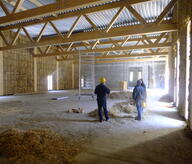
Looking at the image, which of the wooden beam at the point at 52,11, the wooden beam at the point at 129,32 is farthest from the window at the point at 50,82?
the wooden beam at the point at 52,11

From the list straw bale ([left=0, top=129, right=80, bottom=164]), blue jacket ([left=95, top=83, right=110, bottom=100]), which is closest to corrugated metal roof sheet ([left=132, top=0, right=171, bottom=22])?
blue jacket ([left=95, top=83, right=110, bottom=100])

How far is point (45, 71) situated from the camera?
15.5 metres

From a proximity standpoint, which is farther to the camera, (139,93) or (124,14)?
(124,14)

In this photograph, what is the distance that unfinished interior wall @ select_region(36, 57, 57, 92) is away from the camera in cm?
1464

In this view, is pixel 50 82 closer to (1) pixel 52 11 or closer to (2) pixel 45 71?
(2) pixel 45 71

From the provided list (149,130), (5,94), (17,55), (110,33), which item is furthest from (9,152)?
(17,55)

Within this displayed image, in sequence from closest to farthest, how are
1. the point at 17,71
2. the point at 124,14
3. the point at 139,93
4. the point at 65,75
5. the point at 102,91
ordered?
the point at 102,91 → the point at 139,93 → the point at 124,14 → the point at 17,71 → the point at 65,75

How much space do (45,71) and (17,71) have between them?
3.56 m

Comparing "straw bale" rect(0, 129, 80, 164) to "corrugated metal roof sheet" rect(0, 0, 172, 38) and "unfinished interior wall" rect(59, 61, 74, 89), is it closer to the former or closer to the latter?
"corrugated metal roof sheet" rect(0, 0, 172, 38)

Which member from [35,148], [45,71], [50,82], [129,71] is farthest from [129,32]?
[129,71]

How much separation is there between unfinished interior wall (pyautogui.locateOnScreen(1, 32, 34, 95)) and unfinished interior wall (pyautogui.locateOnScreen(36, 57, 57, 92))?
101cm

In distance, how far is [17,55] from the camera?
12.2 m

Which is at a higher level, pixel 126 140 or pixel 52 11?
pixel 52 11

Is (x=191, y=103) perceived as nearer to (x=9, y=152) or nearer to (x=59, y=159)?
(x=59, y=159)
